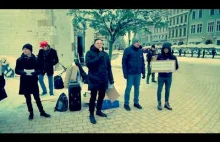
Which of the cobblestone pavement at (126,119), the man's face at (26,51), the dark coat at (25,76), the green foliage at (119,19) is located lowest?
the cobblestone pavement at (126,119)

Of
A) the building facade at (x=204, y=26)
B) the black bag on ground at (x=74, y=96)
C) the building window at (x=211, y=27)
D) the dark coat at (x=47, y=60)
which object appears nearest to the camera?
the black bag on ground at (x=74, y=96)

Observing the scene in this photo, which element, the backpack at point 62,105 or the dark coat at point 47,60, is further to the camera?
the dark coat at point 47,60

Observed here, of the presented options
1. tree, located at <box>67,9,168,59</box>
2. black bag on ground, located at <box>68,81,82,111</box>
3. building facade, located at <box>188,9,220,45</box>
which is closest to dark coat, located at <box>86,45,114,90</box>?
black bag on ground, located at <box>68,81,82,111</box>

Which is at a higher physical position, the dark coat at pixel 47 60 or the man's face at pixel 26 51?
the man's face at pixel 26 51

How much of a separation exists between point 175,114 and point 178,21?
57430 mm

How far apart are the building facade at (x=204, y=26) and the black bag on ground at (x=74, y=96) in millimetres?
42032

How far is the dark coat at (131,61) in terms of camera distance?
4.95 metres

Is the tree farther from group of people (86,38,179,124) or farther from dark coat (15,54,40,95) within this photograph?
dark coat (15,54,40,95)

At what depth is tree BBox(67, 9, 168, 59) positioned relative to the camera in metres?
7.74

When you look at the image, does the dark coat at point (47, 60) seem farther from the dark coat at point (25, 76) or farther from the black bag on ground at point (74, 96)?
the dark coat at point (25, 76)

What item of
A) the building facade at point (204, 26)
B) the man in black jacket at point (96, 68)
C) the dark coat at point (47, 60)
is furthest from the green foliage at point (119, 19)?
the building facade at point (204, 26)

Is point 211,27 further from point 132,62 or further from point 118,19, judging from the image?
point 132,62
